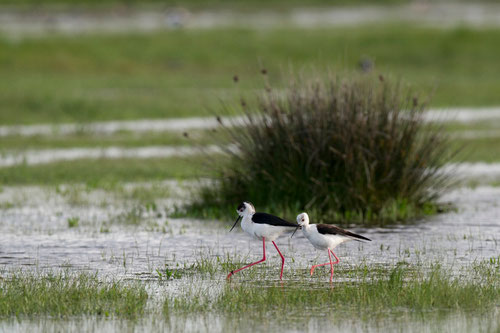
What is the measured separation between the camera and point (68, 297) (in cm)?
991

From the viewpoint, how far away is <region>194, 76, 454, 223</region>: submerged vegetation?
1506 centimetres

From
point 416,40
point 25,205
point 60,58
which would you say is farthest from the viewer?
point 416,40

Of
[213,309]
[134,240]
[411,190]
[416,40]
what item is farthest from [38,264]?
[416,40]

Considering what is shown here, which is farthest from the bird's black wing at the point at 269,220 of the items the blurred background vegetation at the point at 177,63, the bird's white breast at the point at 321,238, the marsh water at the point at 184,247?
the blurred background vegetation at the point at 177,63

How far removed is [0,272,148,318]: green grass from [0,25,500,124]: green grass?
21.0 meters

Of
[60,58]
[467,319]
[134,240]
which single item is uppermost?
[60,58]

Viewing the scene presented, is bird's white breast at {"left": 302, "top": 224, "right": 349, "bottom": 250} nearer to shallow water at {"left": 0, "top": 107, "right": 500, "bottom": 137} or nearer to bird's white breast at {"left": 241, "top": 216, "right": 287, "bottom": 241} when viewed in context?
bird's white breast at {"left": 241, "top": 216, "right": 287, "bottom": 241}

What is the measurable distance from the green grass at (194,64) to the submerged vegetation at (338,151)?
54.6 feet

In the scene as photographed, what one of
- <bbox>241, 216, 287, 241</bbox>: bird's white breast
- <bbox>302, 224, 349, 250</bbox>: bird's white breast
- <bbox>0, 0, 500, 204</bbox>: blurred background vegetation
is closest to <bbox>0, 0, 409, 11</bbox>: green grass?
<bbox>0, 0, 500, 204</bbox>: blurred background vegetation

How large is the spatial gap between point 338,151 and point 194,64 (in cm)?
3307

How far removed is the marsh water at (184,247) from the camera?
9188 millimetres

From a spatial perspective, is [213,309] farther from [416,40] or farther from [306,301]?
[416,40]

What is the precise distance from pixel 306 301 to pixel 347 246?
11.0 ft

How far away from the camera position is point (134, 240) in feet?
45.2
